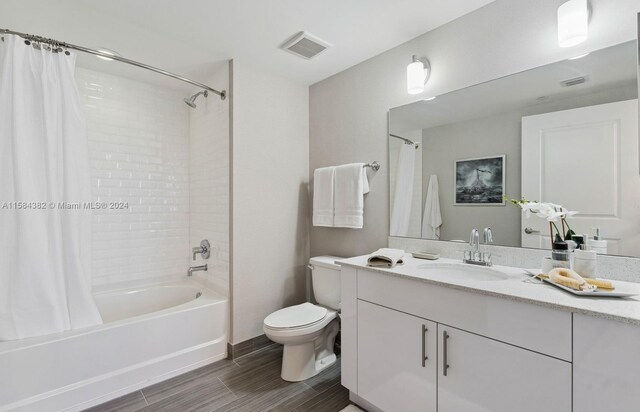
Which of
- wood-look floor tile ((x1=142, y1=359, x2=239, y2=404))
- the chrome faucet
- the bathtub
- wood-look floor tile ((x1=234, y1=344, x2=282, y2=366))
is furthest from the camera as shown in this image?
the chrome faucet

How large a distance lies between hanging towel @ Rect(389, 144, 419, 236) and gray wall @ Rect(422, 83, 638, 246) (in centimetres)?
11

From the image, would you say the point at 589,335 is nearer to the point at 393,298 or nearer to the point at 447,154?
the point at 393,298

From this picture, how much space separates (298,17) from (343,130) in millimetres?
955

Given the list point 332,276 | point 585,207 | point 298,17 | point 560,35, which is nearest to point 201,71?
point 298,17

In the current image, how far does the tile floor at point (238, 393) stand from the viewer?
1748 millimetres

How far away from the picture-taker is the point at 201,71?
2.57 m

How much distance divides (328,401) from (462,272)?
1158mm

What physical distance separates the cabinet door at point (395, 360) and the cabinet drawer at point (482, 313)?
0.23ft

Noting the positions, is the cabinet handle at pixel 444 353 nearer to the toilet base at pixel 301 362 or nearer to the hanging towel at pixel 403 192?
the hanging towel at pixel 403 192

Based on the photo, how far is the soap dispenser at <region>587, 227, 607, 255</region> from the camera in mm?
1378

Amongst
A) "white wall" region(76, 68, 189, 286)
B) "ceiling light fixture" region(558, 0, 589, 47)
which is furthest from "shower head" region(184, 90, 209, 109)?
"ceiling light fixture" region(558, 0, 589, 47)

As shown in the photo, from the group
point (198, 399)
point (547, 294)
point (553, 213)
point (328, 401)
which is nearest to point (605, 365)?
point (547, 294)

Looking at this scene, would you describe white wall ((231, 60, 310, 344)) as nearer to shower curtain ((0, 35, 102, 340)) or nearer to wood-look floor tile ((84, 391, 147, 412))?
wood-look floor tile ((84, 391, 147, 412))

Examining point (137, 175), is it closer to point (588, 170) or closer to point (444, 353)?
point (444, 353)
